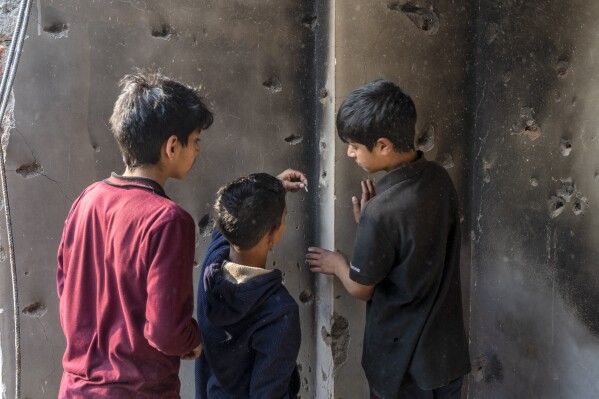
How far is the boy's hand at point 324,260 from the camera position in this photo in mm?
1984

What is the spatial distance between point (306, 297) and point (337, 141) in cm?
63

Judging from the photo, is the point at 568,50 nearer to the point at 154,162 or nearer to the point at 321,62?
the point at 321,62

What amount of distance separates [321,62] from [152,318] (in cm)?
119

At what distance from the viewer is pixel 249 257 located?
1.62 meters

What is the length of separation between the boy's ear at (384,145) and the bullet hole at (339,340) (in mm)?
723

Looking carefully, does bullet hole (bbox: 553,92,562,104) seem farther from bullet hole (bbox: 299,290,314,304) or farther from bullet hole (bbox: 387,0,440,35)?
bullet hole (bbox: 299,290,314,304)

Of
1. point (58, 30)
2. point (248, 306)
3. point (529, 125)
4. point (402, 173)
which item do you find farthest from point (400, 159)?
point (58, 30)

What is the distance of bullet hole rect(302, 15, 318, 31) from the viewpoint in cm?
211

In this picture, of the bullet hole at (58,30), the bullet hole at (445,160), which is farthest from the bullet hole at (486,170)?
the bullet hole at (58,30)

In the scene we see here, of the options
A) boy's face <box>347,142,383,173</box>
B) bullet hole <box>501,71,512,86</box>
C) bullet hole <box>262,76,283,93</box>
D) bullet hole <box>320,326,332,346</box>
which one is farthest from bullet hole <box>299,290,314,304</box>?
bullet hole <box>501,71,512,86</box>

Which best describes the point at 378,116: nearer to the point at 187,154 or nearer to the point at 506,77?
the point at 187,154

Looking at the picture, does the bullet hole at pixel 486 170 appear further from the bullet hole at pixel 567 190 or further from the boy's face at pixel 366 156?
the boy's face at pixel 366 156

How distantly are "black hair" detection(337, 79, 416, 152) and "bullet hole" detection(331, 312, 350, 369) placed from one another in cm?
76

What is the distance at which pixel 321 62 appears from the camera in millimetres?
2102
